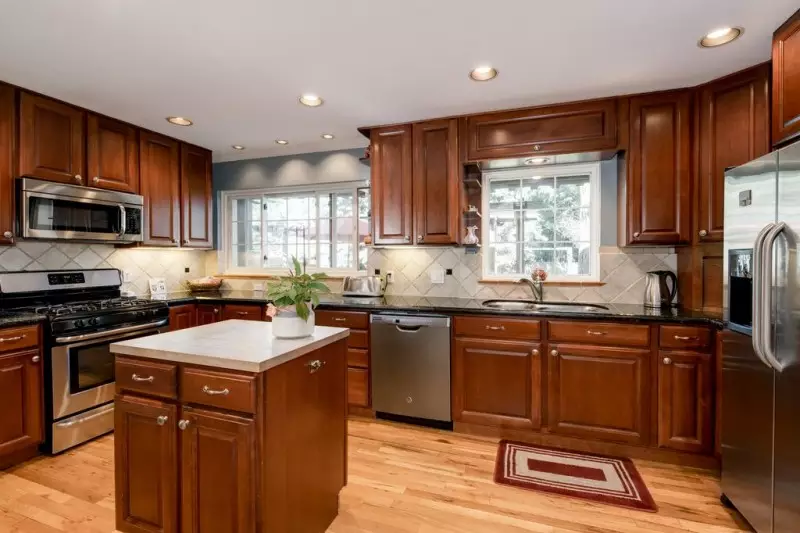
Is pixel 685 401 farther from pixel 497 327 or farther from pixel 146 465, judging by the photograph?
pixel 146 465

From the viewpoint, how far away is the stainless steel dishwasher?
9.55 feet

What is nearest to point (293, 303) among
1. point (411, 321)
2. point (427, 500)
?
point (427, 500)

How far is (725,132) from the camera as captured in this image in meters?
2.48

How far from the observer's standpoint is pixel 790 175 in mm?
1564

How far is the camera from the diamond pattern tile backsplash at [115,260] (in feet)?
9.84

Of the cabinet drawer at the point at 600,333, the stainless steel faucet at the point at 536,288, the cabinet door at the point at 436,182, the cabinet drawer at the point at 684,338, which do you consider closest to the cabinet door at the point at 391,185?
the cabinet door at the point at 436,182

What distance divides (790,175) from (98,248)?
464 centimetres

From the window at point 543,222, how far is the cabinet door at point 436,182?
46 cm

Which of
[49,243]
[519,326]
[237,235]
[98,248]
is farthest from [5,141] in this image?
[519,326]

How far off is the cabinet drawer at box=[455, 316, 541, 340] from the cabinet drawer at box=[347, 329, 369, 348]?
Answer: 0.74 meters

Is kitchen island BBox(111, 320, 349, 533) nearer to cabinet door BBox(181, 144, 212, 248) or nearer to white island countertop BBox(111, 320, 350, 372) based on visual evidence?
white island countertop BBox(111, 320, 350, 372)

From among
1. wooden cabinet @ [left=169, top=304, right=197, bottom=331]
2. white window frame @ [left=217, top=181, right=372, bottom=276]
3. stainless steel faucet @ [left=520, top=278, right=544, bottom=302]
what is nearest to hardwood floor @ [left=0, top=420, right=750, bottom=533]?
wooden cabinet @ [left=169, top=304, right=197, bottom=331]

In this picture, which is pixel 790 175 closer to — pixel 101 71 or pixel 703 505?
pixel 703 505

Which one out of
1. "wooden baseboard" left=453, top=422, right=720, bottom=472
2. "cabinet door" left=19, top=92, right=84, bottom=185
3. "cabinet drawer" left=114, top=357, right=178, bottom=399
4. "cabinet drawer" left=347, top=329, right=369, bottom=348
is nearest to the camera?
"cabinet drawer" left=114, top=357, right=178, bottom=399
